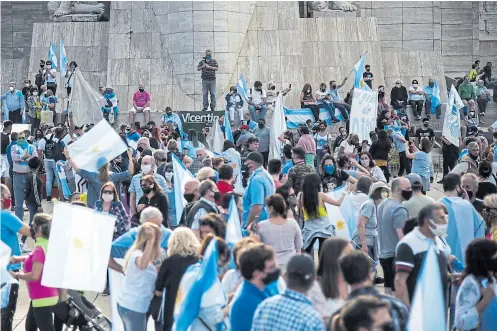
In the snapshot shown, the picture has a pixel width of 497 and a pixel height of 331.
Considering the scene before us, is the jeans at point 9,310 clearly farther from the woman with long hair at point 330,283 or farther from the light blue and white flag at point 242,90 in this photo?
the light blue and white flag at point 242,90

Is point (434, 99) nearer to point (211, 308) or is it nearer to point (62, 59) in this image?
point (62, 59)

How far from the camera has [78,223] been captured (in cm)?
955

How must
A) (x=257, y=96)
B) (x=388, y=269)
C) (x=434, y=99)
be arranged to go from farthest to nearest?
(x=434, y=99) < (x=257, y=96) < (x=388, y=269)

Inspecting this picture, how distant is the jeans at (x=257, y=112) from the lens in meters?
26.5

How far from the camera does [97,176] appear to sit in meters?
14.6

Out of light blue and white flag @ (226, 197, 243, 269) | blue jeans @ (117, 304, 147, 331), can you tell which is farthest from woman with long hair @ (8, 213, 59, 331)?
light blue and white flag @ (226, 197, 243, 269)

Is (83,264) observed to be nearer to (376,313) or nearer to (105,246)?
(105,246)

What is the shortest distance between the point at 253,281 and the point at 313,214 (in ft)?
15.0

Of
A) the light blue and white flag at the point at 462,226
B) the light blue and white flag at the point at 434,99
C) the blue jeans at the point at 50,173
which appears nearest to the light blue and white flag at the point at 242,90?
the light blue and white flag at the point at 434,99

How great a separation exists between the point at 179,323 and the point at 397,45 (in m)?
29.0

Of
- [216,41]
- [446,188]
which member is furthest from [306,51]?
[446,188]

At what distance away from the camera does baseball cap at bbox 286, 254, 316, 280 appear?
7031 millimetres

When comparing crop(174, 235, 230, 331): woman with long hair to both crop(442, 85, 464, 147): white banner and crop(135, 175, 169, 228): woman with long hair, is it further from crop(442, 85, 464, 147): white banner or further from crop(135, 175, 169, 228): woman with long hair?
crop(442, 85, 464, 147): white banner

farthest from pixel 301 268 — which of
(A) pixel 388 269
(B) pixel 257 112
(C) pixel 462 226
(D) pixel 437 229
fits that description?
(B) pixel 257 112
